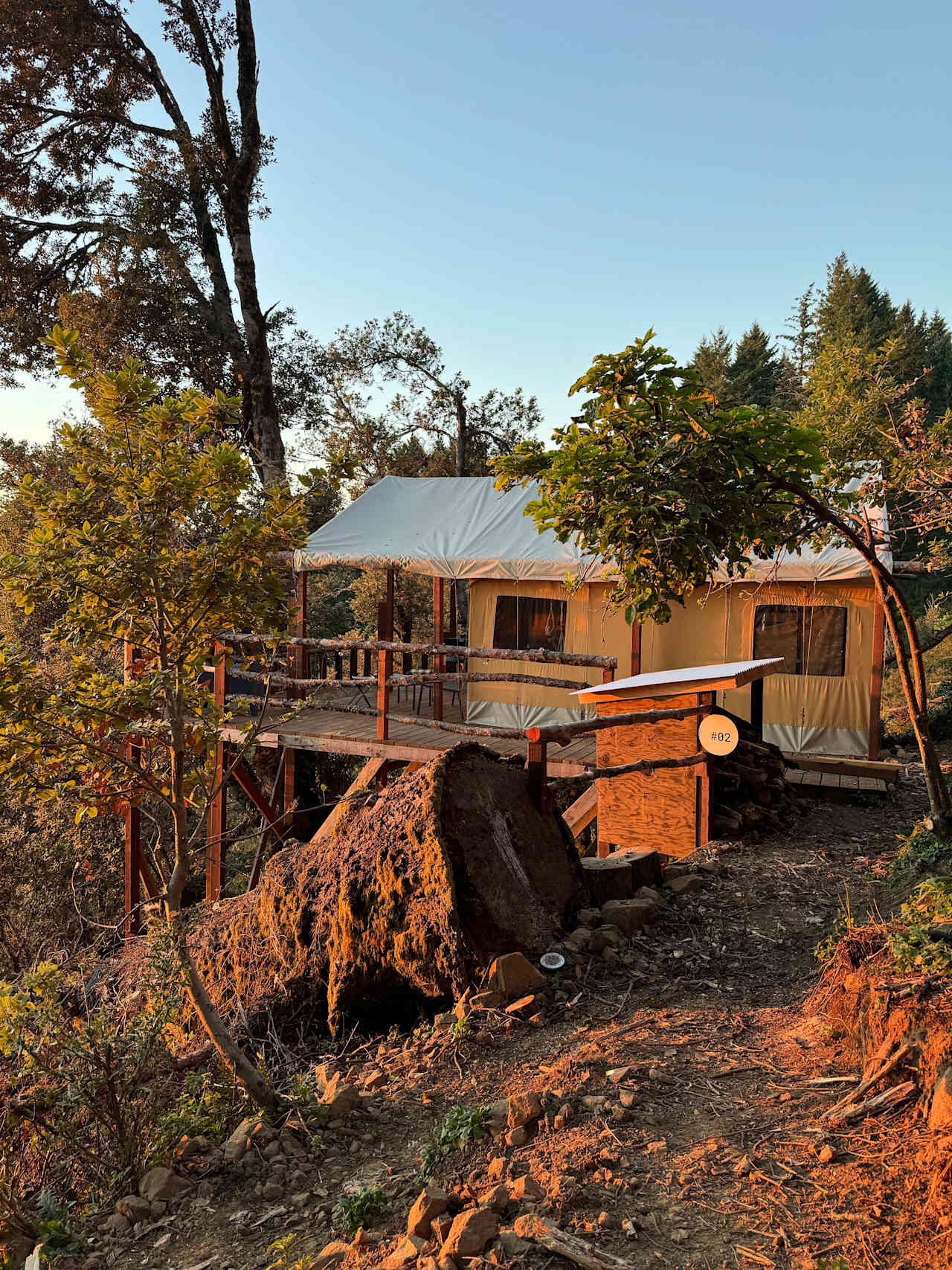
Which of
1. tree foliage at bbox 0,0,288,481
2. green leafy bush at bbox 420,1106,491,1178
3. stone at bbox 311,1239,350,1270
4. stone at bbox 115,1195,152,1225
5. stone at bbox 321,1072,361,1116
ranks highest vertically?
tree foliage at bbox 0,0,288,481

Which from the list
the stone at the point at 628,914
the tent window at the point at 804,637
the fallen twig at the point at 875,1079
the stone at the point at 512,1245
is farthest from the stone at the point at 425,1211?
the tent window at the point at 804,637

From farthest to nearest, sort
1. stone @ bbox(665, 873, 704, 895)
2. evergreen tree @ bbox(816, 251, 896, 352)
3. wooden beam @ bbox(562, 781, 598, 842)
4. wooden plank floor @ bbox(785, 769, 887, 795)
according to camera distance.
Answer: evergreen tree @ bbox(816, 251, 896, 352) → wooden plank floor @ bbox(785, 769, 887, 795) → wooden beam @ bbox(562, 781, 598, 842) → stone @ bbox(665, 873, 704, 895)

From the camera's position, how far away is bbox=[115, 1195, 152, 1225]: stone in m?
2.98

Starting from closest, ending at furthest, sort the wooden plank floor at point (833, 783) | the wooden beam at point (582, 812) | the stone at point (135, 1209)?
the stone at point (135, 1209)
the wooden beam at point (582, 812)
the wooden plank floor at point (833, 783)

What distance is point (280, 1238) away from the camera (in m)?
2.76

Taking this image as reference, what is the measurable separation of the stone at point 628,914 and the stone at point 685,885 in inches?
16.9

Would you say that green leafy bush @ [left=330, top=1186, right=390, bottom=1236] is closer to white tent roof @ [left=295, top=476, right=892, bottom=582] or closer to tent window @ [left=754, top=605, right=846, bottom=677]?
white tent roof @ [left=295, top=476, right=892, bottom=582]

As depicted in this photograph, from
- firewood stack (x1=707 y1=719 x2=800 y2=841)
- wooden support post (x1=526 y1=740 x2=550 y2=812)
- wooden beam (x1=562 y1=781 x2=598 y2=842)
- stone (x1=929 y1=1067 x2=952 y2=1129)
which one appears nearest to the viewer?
stone (x1=929 y1=1067 x2=952 y2=1129)

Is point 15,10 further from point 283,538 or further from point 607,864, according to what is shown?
point 607,864

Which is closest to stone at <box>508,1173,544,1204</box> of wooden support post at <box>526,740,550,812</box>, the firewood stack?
wooden support post at <box>526,740,550,812</box>

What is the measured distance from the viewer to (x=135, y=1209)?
300cm

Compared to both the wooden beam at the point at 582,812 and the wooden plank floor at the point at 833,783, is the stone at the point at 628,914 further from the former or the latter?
the wooden plank floor at the point at 833,783

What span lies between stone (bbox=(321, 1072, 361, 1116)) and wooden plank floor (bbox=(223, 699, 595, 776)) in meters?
4.70

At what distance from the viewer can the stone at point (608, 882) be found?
4.92m
